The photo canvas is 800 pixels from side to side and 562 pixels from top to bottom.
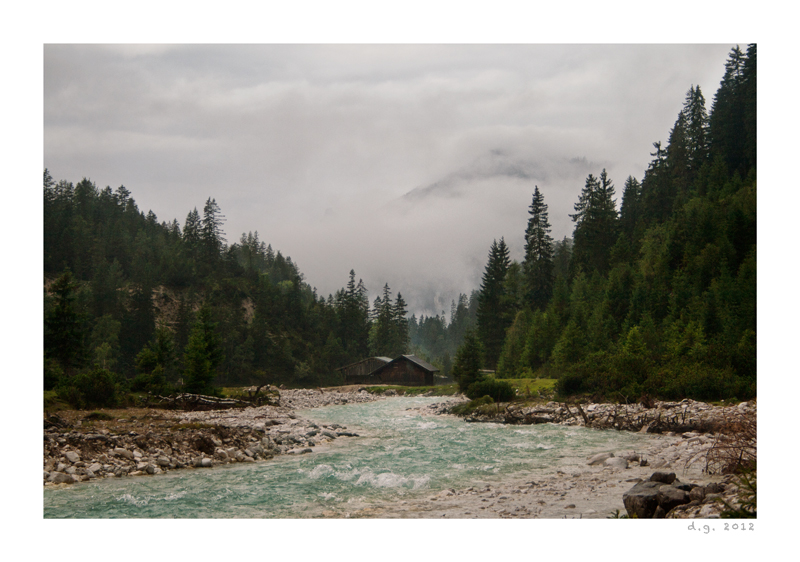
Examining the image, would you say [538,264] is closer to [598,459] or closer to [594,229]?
[594,229]

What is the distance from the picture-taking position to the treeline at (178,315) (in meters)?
27.4

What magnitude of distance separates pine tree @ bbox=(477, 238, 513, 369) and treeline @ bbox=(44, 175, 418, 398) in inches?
780

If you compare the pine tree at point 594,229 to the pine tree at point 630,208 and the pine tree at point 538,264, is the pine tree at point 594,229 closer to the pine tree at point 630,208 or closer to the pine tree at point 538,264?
the pine tree at point 630,208

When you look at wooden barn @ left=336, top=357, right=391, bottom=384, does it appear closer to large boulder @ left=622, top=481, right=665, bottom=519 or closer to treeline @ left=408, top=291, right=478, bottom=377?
treeline @ left=408, top=291, right=478, bottom=377

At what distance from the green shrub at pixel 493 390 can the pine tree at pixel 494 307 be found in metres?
26.8

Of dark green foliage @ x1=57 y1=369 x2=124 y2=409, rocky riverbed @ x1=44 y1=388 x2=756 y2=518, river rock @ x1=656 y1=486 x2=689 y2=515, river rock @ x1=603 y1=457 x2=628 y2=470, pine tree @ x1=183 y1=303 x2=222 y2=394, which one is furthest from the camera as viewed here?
pine tree @ x1=183 y1=303 x2=222 y2=394

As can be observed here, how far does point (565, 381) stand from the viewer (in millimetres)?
26141

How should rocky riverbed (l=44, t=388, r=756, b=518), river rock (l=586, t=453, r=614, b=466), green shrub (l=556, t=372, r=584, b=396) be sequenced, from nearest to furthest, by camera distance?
1. rocky riverbed (l=44, t=388, r=756, b=518)
2. river rock (l=586, t=453, r=614, b=466)
3. green shrub (l=556, t=372, r=584, b=396)

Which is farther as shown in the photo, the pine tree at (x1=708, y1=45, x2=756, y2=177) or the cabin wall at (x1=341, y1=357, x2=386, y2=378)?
the cabin wall at (x1=341, y1=357, x2=386, y2=378)

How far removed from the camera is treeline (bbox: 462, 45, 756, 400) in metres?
20.4

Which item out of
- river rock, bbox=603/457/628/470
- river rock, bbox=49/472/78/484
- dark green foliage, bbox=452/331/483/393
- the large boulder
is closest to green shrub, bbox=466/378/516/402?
dark green foliage, bbox=452/331/483/393

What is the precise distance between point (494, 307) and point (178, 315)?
122 ft

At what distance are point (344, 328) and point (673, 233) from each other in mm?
54496

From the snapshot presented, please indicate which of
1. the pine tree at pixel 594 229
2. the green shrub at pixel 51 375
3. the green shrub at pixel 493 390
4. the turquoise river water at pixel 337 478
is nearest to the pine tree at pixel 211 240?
the pine tree at pixel 594 229
